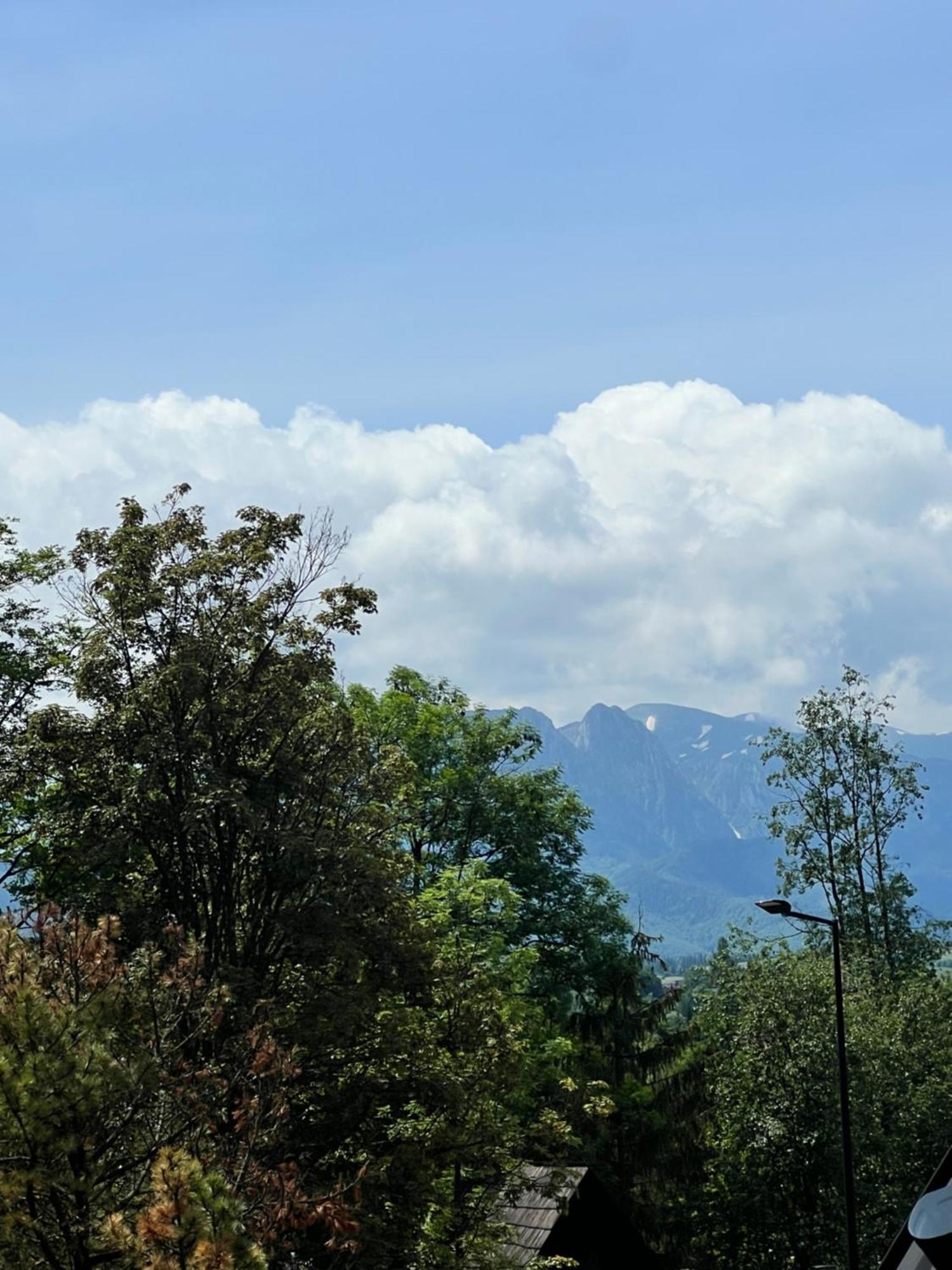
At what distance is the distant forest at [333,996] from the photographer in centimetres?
1078

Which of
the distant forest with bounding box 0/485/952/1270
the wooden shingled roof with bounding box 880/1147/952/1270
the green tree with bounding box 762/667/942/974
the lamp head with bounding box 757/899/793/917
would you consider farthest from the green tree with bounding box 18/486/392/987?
the green tree with bounding box 762/667/942/974

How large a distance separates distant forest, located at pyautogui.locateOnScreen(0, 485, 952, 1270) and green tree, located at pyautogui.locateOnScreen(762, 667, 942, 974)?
2.49 m

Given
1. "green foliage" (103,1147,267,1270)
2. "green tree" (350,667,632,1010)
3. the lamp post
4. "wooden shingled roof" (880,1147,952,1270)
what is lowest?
"green foliage" (103,1147,267,1270)

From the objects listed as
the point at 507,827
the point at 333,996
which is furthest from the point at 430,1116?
the point at 507,827

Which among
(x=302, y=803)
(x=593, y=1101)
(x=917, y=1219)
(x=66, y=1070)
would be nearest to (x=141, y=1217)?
(x=66, y=1070)

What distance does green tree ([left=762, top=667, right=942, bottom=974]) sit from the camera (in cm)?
5316

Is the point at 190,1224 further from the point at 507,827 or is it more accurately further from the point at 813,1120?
the point at 507,827

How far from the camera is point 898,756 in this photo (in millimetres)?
56281

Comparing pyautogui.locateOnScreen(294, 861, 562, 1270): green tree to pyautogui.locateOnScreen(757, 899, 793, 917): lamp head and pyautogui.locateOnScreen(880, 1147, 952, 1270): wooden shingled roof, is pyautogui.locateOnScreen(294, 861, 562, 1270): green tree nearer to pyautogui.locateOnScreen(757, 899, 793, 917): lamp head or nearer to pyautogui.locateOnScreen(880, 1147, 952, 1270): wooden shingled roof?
pyautogui.locateOnScreen(757, 899, 793, 917): lamp head

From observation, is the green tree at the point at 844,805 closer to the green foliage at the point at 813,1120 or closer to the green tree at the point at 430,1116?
the green foliage at the point at 813,1120

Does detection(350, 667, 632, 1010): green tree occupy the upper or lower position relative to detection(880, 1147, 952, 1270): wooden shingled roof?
upper

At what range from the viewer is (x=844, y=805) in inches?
2136

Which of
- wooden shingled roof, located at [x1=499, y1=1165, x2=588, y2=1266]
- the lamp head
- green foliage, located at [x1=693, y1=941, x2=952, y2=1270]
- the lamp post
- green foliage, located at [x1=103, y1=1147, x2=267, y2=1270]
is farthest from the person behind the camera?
green foliage, located at [x1=693, y1=941, x2=952, y2=1270]

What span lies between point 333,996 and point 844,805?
3862 cm
